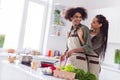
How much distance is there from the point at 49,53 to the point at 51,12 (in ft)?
3.31

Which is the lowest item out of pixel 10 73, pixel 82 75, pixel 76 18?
pixel 10 73

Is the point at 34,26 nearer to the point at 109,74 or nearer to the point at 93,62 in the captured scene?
the point at 109,74

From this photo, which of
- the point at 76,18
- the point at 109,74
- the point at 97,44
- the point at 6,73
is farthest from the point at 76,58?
the point at 109,74

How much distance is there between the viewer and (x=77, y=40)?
2969 mm

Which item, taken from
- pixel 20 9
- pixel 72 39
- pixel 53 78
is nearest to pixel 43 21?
pixel 20 9

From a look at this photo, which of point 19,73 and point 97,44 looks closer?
point 19,73

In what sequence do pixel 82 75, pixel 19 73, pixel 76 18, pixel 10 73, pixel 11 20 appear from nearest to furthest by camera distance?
1. pixel 82 75
2. pixel 19 73
3. pixel 10 73
4. pixel 76 18
5. pixel 11 20

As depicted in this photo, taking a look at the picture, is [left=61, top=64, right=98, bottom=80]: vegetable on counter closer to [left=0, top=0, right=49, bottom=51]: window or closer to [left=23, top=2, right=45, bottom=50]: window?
[left=0, top=0, right=49, bottom=51]: window

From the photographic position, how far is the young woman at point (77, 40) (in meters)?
2.90

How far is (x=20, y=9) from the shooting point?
4.94m

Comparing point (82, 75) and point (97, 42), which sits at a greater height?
point (97, 42)

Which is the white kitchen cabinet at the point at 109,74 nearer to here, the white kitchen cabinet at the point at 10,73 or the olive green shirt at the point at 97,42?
the olive green shirt at the point at 97,42

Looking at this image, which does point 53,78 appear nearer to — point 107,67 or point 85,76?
point 85,76

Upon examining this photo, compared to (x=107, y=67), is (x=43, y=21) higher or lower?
higher
